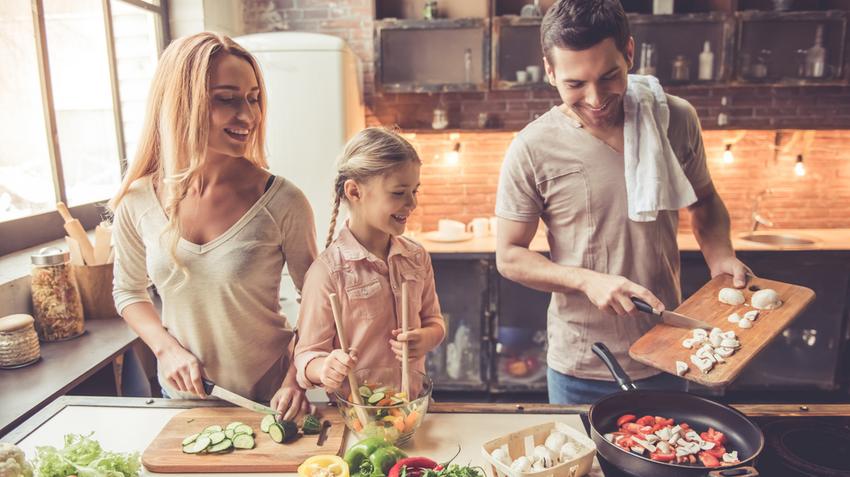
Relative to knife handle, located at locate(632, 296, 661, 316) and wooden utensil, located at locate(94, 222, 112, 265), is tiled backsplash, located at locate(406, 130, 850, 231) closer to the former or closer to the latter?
wooden utensil, located at locate(94, 222, 112, 265)

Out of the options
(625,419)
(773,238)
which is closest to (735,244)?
(773,238)

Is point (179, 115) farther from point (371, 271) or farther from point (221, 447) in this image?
point (221, 447)

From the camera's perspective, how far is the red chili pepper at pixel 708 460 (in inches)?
41.3

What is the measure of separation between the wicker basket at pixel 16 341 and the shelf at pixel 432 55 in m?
2.37

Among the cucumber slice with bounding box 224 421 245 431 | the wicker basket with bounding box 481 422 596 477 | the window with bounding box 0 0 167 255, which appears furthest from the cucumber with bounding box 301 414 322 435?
the window with bounding box 0 0 167 255

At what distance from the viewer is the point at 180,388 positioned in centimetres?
139

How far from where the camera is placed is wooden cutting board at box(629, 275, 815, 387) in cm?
130

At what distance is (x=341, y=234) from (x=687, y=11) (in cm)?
319

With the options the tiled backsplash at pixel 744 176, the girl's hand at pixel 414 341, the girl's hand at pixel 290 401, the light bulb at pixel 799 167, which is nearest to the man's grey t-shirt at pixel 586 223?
the girl's hand at pixel 414 341

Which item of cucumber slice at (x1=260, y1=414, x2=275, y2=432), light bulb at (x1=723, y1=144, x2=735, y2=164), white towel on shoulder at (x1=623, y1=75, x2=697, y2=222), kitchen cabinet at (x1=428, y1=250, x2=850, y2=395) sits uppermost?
white towel on shoulder at (x1=623, y1=75, x2=697, y2=222)

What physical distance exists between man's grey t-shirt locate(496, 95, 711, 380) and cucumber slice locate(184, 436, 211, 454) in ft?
3.16

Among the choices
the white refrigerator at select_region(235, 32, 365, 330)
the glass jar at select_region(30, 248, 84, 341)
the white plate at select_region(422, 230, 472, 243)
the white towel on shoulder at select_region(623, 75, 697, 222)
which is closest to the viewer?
the white towel on shoulder at select_region(623, 75, 697, 222)

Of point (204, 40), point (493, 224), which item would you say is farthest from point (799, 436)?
point (493, 224)

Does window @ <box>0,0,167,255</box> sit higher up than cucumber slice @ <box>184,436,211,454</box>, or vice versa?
window @ <box>0,0,167,255</box>
